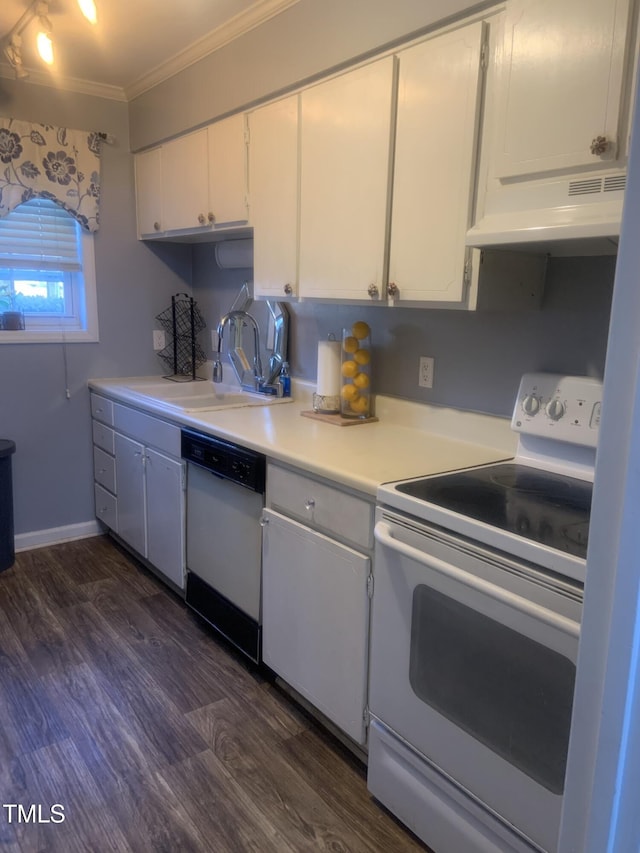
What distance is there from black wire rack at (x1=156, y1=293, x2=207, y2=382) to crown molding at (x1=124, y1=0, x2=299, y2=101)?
1.11 meters

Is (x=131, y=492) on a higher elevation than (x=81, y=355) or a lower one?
lower

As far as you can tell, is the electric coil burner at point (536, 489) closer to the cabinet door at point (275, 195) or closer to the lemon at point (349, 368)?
the lemon at point (349, 368)

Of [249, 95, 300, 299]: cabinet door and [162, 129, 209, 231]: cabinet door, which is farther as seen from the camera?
[162, 129, 209, 231]: cabinet door

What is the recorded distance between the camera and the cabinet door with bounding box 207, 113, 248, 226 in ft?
8.39

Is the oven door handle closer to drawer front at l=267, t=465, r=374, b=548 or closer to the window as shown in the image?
drawer front at l=267, t=465, r=374, b=548

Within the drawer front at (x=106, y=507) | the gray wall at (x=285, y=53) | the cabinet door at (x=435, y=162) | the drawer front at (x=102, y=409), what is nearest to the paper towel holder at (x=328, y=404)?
the cabinet door at (x=435, y=162)

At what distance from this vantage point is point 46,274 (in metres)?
3.28

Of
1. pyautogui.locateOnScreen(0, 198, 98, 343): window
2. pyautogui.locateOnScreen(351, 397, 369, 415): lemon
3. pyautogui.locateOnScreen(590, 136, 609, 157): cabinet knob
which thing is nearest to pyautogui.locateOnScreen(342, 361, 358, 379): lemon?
pyautogui.locateOnScreen(351, 397, 369, 415): lemon

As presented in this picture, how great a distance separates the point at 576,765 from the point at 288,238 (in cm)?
206

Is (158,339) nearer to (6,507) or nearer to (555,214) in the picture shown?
(6,507)

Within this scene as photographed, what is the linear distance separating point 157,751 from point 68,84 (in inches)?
123

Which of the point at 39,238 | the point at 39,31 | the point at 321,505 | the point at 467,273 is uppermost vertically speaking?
the point at 39,31

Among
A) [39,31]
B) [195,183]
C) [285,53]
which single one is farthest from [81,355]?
[285,53]

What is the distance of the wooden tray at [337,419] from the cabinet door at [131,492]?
917mm
